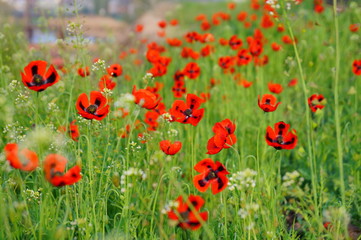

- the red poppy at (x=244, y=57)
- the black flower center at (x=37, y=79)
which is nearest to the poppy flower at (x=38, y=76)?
the black flower center at (x=37, y=79)

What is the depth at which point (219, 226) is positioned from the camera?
6.36ft

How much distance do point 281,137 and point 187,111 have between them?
0.41 meters

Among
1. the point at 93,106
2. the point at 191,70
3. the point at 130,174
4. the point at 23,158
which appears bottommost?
the point at 130,174

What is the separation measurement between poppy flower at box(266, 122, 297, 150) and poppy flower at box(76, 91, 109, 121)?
2.14ft

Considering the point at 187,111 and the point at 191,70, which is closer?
the point at 187,111

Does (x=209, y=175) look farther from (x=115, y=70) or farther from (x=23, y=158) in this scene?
(x=115, y=70)

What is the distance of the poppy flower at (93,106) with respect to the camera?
163 cm

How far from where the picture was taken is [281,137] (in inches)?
71.1

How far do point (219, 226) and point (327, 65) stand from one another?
2.70 meters

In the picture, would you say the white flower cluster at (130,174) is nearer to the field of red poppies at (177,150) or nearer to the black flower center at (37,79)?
the field of red poppies at (177,150)

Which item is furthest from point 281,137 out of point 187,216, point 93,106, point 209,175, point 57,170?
point 57,170

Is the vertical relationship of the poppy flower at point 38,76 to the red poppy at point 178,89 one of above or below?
above

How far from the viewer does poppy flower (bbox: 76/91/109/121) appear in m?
1.63

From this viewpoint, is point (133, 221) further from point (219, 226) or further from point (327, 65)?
point (327, 65)
